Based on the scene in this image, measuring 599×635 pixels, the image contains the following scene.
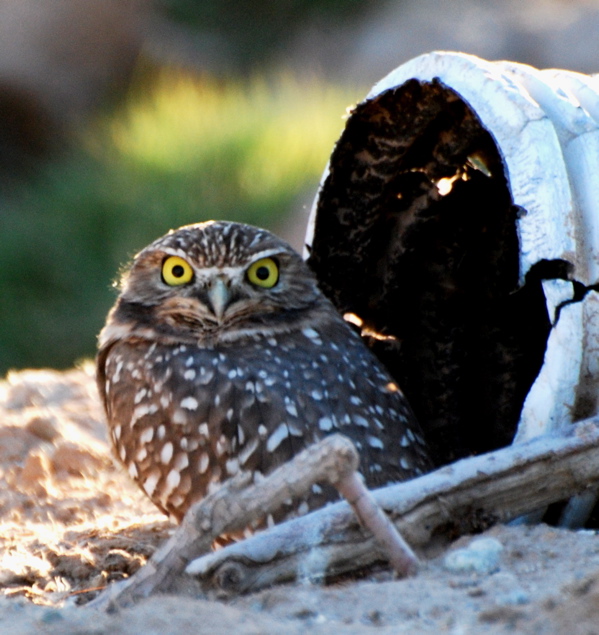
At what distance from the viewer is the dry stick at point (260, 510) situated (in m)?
2.31

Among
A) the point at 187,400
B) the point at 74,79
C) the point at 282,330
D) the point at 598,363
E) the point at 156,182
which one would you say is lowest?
the point at 598,363

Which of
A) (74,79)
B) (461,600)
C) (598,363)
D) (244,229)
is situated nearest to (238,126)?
(74,79)

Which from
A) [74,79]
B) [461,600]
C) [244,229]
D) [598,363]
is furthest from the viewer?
[74,79]

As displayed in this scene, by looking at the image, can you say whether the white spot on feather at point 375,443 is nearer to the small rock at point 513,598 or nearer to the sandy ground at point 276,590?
the sandy ground at point 276,590

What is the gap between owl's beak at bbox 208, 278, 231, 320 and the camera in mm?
3594

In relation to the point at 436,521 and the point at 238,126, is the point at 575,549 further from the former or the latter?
the point at 238,126

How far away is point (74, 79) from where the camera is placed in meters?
14.9

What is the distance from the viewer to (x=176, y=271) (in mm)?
3764

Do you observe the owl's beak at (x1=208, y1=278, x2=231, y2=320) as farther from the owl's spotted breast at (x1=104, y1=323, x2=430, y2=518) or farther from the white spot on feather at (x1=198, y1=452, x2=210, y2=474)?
the white spot on feather at (x1=198, y1=452, x2=210, y2=474)

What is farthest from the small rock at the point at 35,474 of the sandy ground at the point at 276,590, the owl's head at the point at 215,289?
the owl's head at the point at 215,289

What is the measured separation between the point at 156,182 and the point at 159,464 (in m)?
7.47

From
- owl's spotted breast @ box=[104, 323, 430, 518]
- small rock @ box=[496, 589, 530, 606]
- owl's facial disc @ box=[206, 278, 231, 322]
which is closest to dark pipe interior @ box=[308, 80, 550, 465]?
owl's spotted breast @ box=[104, 323, 430, 518]

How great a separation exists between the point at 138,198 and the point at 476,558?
27.7 ft

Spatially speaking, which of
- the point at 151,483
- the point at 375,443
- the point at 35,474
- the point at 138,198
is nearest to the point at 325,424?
the point at 375,443
